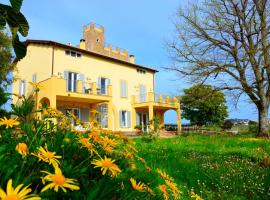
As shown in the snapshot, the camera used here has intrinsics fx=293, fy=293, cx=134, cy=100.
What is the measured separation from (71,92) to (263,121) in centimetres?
1307

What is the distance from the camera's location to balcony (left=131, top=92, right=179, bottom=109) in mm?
26359

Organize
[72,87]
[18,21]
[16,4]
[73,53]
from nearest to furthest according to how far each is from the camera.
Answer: [16,4] < [18,21] < [72,87] < [73,53]

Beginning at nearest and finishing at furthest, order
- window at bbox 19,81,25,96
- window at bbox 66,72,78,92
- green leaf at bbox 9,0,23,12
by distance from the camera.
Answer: green leaf at bbox 9,0,23,12, window at bbox 66,72,78,92, window at bbox 19,81,25,96

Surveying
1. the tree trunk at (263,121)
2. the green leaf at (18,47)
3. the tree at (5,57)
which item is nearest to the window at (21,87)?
the tree at (5,57)

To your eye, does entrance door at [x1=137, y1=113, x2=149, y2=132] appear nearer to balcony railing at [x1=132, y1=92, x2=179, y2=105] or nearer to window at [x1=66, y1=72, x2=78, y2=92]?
balcony railing at [x1=132, y1=92, x2=179, y2=105]

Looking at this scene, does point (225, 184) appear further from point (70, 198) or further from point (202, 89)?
point (202, 89)

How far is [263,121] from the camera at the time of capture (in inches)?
762

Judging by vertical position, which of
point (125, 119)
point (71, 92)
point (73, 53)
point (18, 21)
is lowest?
point (18, 21)

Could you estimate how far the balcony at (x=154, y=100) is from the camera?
2636 centimetres

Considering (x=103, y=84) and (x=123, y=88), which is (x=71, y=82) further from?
(x=123, y=88)

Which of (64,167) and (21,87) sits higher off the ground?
(21,87)

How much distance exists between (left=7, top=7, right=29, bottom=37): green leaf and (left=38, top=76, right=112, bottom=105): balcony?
669 inches

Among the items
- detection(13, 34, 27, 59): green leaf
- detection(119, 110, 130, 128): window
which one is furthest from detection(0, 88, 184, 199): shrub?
detection(119, 110, 130, 128): window

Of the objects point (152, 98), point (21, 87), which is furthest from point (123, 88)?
point (21, 87)
